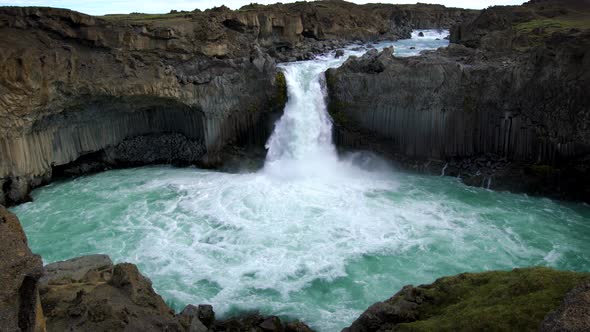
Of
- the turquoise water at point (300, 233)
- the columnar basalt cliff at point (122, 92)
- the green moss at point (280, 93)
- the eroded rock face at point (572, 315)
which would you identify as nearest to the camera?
the eroded rock face at point (572, 315)

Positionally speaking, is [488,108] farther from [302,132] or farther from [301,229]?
[301,229]

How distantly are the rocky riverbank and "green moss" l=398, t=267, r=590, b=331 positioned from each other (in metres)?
0.01

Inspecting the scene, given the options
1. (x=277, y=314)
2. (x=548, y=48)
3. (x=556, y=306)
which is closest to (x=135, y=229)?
(x=277, y=314)

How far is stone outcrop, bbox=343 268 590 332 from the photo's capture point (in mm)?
7195

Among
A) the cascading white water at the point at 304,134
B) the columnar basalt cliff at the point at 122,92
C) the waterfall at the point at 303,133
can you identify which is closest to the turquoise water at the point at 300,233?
the cascading white water at the point at 304,134

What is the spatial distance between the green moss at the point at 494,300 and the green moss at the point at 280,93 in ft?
60.6

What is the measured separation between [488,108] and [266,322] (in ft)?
53.8

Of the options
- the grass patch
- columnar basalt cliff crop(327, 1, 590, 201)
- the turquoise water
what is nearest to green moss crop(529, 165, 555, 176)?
columnar basalt cliff crop(327, 1, 590, 201)

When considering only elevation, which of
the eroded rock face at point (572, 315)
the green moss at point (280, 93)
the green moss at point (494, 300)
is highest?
the green moss at point (280, 93)

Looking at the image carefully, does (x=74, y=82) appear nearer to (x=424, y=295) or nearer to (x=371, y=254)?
(x=371, y=254)

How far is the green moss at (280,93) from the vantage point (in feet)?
88.3

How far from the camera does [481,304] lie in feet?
26.6

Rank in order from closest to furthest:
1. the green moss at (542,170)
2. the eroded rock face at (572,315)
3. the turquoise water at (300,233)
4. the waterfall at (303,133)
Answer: the eroded rock face at (572,315) → the turquoise water at (300,233) → the green moss at (542,170) → the waterfall at (303,133)

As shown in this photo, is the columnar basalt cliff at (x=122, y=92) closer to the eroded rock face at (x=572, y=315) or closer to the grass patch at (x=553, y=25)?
the grass patch at (x=553, y=25)
